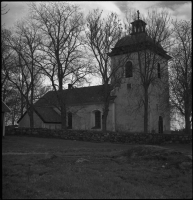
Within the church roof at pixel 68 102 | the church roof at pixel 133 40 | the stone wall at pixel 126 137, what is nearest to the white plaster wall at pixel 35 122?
the church roof at pixel 68 102

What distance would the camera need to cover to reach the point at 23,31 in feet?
97.1

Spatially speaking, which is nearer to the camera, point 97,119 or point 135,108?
point 135,108

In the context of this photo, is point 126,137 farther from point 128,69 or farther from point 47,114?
point 47,114

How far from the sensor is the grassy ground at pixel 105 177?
673 cm

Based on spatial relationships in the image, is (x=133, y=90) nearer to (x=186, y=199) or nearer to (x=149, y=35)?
(x=149, y=35)

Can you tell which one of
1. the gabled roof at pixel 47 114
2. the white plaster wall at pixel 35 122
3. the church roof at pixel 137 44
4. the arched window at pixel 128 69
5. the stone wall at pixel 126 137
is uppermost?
the church roof at pixel 137 44

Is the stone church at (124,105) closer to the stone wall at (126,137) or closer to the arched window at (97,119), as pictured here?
the arched window at (97,119)

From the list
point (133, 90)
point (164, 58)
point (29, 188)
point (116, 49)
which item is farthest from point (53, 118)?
point (29, 188)

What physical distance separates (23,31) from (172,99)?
58.5 ft

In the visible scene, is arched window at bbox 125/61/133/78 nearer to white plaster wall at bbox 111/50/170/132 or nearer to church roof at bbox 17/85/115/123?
white plaster wall at bbox 111/50/170/132

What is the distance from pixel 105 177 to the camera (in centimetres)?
809

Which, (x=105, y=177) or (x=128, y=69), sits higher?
(x=128, y=69)

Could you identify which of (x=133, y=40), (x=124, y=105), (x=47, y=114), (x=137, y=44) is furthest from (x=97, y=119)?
(x=137, y=44)

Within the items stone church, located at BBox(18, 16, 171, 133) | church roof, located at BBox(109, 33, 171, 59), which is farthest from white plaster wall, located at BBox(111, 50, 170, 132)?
church roof, located at BBox(109, 33, 171, 59)
